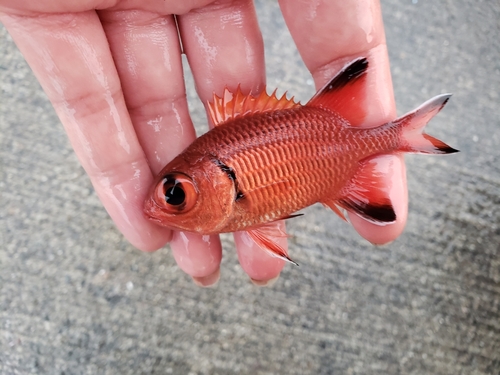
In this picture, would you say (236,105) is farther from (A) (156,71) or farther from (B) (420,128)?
(B) (420,128)

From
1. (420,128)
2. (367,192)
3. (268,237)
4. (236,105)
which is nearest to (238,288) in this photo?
(268,237)

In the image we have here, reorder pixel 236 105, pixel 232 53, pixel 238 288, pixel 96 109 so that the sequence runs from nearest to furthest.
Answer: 1. pixel 236 105
2. pixel 96 109
3. pixel 232 53
4. pixel 238 288

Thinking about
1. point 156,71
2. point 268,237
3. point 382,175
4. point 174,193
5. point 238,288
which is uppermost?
point 156,71

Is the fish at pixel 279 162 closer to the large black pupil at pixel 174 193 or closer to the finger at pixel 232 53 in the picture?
the large black pupil at pixel 174 193

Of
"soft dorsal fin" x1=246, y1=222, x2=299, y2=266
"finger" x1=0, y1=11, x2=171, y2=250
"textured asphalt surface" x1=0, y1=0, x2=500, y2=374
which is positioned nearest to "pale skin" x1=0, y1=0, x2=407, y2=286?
"finger" x1=0, y1=11, x2=171, y2=250

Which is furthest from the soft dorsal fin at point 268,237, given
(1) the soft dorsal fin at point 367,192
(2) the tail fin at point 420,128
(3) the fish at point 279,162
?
(2) the tail fin at point 420,128

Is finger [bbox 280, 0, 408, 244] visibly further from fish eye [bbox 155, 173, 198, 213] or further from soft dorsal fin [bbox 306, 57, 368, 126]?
fish eye [bbox 155, 173, 198, 213]

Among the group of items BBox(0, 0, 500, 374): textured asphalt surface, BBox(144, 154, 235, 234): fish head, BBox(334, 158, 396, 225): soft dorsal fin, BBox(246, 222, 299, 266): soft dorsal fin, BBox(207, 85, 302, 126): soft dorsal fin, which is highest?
BBox(207, 85, 302, 126): soft dorsal fin
